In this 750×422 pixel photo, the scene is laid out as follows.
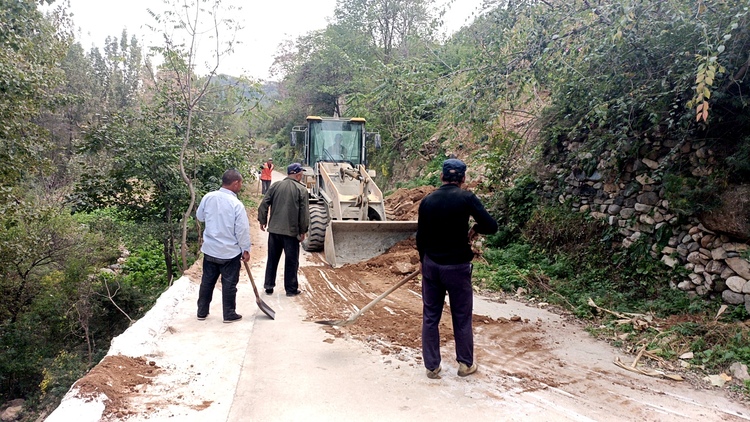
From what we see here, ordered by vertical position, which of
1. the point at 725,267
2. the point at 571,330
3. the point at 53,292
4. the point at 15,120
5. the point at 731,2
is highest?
the point at 731,2

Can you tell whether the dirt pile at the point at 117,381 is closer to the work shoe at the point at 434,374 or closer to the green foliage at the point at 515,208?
the work shoe at the point at 434,374

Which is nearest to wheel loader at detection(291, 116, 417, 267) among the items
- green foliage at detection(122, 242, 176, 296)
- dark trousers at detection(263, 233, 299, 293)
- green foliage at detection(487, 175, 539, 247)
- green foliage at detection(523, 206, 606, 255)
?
green foliage at detection(487, 175, 539, 247)

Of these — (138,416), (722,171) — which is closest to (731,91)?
(722,171)

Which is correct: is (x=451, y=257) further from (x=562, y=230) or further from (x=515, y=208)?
(x=515, y=208)

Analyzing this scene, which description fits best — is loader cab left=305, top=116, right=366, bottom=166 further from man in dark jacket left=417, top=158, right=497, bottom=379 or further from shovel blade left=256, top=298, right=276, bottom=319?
man in dark jacket left=417, top=158, right=497, bottom=379

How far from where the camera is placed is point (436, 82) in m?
7.03

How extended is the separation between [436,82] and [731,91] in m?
3.36

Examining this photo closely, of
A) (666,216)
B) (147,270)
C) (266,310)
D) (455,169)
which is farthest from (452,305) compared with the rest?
(147,270)

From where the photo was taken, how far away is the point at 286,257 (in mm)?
6797

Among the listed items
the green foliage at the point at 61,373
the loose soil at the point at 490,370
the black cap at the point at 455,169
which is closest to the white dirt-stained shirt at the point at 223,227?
the loose soil at the point at 490,370

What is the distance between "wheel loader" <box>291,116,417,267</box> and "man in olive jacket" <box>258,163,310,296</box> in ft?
6.71

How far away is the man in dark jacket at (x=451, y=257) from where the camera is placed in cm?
405

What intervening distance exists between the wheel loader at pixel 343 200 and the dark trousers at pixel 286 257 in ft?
6.67

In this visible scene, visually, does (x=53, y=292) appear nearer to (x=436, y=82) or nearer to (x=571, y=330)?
(x=436, y=82)
